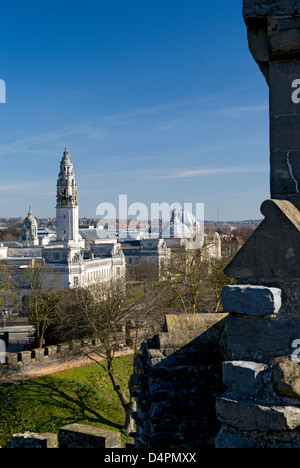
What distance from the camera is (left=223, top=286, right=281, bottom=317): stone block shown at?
2.78m

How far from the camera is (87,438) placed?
502 centimetres

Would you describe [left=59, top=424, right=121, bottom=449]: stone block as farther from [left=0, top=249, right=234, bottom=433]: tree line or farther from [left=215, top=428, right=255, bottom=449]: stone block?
[left=0, top=249, right=234, bottom=433]: tree line

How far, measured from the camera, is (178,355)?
407cm

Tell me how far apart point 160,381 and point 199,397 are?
0.35m

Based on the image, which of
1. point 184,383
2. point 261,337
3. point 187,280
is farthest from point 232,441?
point 187,280

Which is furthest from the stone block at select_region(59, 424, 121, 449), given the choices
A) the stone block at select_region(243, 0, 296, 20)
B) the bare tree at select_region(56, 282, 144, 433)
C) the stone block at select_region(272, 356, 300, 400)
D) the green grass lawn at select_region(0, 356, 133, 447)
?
the green grass lawn at select_region(0, 356, 133, 447)

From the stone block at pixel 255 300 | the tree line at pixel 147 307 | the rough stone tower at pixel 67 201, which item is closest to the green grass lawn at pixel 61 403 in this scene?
the tree line at pixel 147 307

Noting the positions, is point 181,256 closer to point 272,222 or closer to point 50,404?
point 50,404

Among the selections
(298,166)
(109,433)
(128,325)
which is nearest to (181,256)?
(128,325)

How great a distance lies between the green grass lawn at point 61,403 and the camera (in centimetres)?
1733

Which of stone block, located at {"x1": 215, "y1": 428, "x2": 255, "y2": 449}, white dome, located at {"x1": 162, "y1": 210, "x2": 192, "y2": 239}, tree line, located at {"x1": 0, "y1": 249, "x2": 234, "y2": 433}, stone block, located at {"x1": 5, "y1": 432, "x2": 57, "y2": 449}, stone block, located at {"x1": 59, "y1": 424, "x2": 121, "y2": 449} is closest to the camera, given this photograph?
stone block, located at {"x1": 215, "y1": 428, "x2": 255, "y2": 449}

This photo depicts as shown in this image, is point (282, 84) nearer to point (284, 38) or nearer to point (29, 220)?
point (284, 38)

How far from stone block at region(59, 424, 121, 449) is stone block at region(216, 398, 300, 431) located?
257 centimetres

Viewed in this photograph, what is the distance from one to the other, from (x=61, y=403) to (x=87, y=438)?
585 inches
